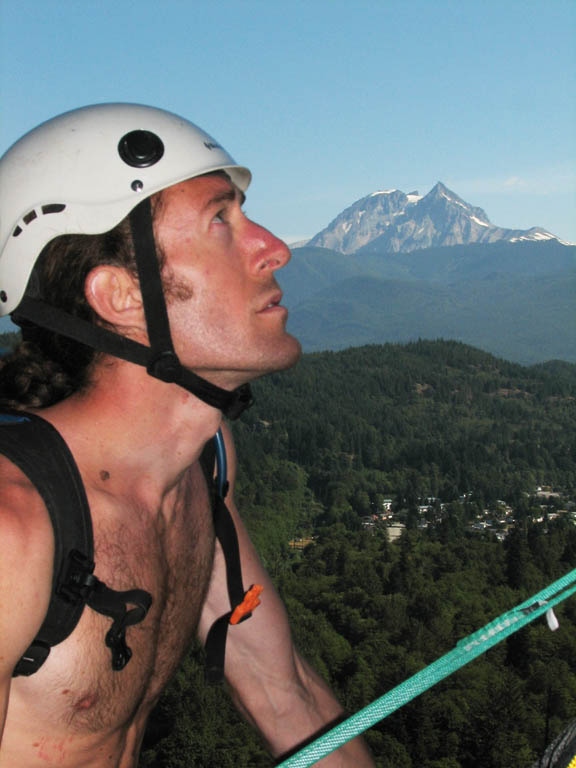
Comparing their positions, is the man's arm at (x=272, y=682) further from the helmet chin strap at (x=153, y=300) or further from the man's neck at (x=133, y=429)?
the helmet chin strap at (x=153, y=300)

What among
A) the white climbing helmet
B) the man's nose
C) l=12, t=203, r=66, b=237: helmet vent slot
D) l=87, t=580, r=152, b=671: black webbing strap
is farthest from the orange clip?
l=12, t=203, r=66, b=237: helmet vent slot

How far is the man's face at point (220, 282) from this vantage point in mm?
3020

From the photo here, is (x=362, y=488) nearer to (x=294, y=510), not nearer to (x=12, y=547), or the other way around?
(x=294, y=510)

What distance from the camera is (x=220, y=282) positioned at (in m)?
3.03

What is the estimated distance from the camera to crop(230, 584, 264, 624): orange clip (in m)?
2.93

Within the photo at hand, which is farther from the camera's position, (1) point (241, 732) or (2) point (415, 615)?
(2) point (415, 615)

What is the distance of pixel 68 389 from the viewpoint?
308 centimetres

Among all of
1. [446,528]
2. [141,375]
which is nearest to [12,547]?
[141,375]

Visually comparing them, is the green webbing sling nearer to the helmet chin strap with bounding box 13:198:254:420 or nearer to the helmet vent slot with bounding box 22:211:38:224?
the helmet chin strap with bounding box 13:198:254:420

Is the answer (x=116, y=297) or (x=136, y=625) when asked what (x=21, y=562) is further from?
(x=116, y=297)

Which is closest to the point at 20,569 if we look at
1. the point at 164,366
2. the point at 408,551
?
the point at 164,366

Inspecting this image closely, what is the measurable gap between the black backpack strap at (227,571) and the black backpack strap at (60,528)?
0.65 metres

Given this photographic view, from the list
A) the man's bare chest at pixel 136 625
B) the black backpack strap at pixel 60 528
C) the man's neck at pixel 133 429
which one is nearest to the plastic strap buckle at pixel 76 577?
the black backpack strap at pixel 60 528

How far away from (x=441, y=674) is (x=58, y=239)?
2.07 metres
